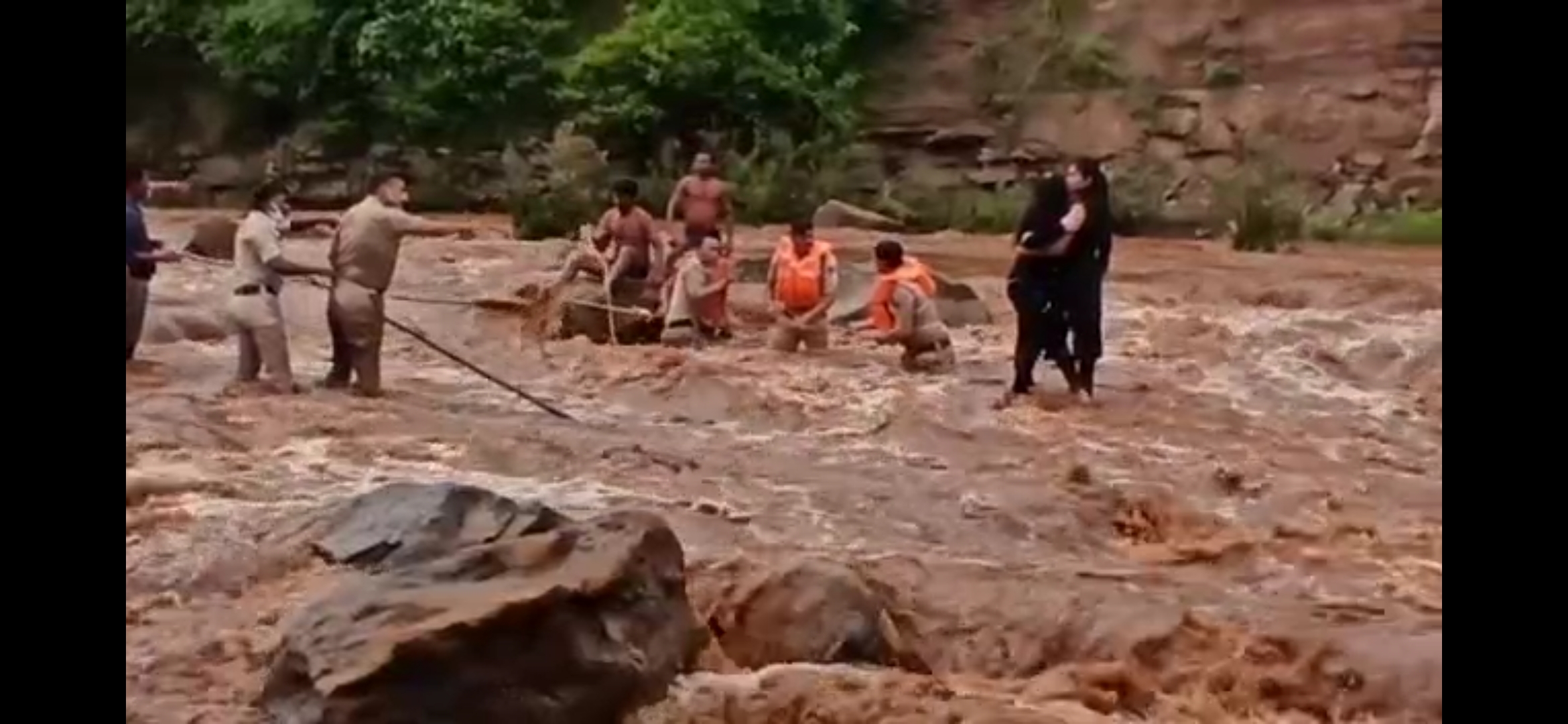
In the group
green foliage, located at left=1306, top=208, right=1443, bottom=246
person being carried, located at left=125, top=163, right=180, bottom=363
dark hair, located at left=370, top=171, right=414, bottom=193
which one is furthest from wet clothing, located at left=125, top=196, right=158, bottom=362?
green foliage, located at left=1306, top=208, right=1443, bottom=246

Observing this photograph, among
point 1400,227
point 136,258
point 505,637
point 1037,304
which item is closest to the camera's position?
point 505,637

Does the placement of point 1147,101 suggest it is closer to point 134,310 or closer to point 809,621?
point 809,621

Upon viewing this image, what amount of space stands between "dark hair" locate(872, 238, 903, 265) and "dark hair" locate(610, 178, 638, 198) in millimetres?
421

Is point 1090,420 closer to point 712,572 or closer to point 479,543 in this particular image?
point 712,572

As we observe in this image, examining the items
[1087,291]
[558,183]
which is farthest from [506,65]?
[1087,291]

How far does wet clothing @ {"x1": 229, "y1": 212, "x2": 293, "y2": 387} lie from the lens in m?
3.38

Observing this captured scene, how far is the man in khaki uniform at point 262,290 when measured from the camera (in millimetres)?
3383

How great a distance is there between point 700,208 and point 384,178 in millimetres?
534

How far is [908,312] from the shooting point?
355cm

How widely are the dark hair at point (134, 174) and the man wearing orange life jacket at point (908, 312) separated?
47.7 inches

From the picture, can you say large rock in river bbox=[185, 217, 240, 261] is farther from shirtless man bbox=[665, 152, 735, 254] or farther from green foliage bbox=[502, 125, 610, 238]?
shirtless man bbox=[665, 152, 735, 254]

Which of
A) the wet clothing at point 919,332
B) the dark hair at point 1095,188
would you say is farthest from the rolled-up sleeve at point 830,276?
the dark hair at point 1095,188
